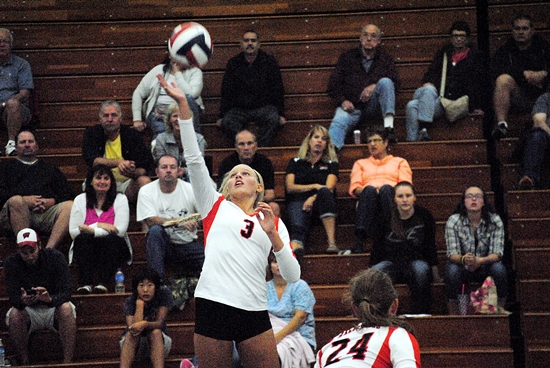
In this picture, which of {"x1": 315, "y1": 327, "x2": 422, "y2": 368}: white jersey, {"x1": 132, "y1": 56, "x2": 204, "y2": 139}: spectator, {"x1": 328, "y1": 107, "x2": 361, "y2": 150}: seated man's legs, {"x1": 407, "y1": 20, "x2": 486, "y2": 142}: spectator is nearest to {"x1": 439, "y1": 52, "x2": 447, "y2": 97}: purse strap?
{"x1": 407, "y1": 20, "x2": 486, "y2": 142}: spectator

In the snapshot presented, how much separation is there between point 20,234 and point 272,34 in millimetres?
4153

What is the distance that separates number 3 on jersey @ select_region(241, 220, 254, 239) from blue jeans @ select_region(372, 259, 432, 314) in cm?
290

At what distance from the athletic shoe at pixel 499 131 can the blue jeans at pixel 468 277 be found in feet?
6.42

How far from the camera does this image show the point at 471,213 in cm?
826

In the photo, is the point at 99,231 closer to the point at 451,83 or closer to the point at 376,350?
the point at 451,83

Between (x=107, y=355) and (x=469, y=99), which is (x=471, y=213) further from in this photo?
(x=107, y=355)

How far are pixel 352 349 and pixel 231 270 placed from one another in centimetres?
121

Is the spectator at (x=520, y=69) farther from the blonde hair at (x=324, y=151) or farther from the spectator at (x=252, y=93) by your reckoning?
the spectator at (x=252, y=93)

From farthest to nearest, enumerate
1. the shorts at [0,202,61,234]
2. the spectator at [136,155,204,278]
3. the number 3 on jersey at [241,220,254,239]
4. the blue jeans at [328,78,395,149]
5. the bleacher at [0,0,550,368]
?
the blue jeans at [328,78,395,149], the shorts at [0,202,61,234], the spectator at [136,155,204,278], the bleacher at [0,0,550,368], the number 3 on jersey at [241,220,254,239]

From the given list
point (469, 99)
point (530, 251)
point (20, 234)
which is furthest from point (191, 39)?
point (469, 99)

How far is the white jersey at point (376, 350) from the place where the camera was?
3875 millimetres

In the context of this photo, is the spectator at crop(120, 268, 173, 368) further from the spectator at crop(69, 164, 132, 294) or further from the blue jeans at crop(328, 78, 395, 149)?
the blue jeans at crop(328, 78, 395, 149)

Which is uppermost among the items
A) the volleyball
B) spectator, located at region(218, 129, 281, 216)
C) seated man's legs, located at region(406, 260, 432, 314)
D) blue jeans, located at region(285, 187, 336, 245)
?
the volleyball

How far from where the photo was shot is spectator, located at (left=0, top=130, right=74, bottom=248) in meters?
8.59
